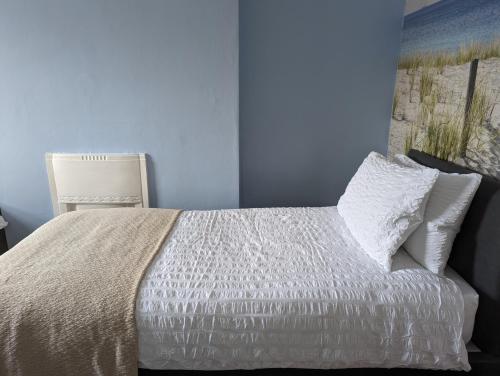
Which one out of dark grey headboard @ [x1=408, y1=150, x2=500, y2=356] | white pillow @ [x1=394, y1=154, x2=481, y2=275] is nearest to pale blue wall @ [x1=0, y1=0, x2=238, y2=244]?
white pillow @ [x1=394, y1=154, x2=481, y2=275]

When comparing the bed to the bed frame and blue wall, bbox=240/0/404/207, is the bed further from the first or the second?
blue wall, bbox=240/0/404/207

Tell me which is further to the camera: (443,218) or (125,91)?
(125,91)

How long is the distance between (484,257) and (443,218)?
19 cm

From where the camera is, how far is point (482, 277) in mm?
1357

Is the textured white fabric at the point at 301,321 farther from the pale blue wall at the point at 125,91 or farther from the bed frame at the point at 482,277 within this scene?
the pale blue wall at the point at 125,91

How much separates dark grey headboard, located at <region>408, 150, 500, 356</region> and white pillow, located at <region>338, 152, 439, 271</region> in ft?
0.61

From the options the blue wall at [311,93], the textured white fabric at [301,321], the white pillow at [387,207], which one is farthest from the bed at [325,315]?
the blue wall at [311,93]

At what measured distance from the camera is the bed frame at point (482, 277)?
1.31 m

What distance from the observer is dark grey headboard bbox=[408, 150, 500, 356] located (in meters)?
1.30

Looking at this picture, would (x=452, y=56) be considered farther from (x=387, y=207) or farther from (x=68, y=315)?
(x=68, y=315)

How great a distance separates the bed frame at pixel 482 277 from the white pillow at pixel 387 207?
19cm

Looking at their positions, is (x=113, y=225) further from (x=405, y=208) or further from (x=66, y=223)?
(x=405, y=208)

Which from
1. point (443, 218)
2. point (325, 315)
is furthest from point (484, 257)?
point (325, 315)

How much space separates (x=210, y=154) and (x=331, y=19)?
4.19ft
